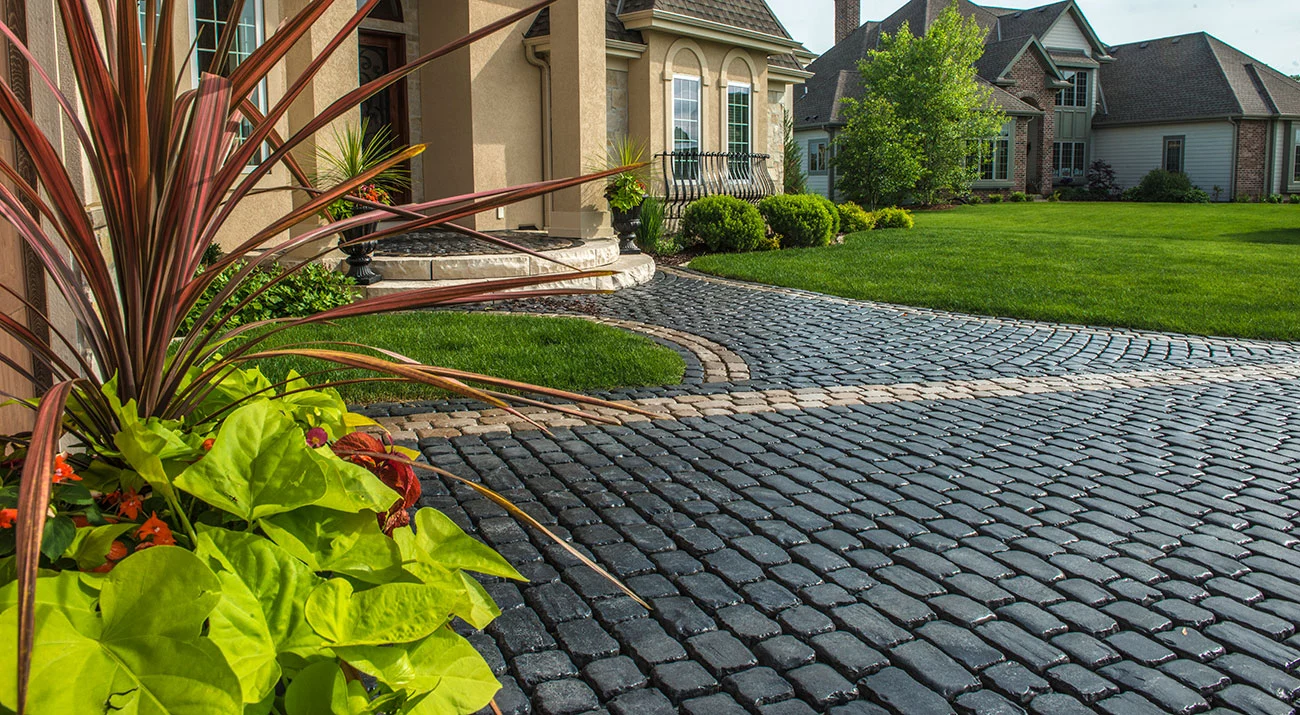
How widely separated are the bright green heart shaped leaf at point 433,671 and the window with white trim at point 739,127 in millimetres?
16357

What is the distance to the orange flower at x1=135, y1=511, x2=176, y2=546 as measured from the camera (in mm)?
1705

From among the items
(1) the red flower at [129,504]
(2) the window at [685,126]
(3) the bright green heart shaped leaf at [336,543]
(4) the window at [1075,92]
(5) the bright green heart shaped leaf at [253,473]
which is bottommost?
(3) the bright green heart shaped leaf at [336,543]

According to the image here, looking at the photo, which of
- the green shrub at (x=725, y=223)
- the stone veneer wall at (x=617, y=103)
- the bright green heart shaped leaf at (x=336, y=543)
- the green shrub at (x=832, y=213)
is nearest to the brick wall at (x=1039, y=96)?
the green shrub at (x=832, y=213)

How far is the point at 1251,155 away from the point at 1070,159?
5.92 metres

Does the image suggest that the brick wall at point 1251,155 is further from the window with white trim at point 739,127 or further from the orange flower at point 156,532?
the orange flower at point 156,532

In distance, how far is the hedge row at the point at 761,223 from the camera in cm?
1485

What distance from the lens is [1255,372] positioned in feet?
24.3

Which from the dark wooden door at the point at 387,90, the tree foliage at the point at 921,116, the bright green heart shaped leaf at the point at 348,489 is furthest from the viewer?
the tree foliage at the point at 921,116

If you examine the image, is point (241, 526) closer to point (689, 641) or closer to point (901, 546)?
point (689, 641)

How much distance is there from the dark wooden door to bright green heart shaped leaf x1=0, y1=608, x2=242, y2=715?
12601 mm

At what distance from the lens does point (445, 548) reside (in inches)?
77.0

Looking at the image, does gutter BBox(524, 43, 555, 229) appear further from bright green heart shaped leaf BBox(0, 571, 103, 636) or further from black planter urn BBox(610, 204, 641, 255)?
bright green heart shaped leaf BBox(0, 571, 103, 636)

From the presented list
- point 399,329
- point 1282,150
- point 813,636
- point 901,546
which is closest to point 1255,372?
point 901,546

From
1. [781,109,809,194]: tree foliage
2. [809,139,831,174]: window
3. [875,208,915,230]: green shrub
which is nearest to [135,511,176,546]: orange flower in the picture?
[875,208,915,230]: green shrub
